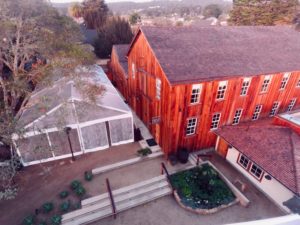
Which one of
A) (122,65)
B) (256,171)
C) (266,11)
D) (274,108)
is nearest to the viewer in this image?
(256,171)

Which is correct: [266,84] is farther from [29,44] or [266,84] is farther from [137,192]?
[29,44]

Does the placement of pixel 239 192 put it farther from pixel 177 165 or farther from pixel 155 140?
pixel 155 140

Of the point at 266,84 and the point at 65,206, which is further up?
the point at 266,84

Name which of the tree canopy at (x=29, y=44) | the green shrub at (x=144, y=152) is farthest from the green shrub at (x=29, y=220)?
the green shrub at (x=144, y=152)

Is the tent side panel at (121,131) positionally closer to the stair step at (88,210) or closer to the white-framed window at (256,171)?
the stair step at (88,210)

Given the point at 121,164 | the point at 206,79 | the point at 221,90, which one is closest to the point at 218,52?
the point at 221,90

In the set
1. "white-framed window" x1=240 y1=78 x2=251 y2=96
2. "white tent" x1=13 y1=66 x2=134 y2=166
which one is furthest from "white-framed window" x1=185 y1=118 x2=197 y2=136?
"white tent" x1=13 y1=66 x2=134 y2=166

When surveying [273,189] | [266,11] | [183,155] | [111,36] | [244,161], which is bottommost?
[183,155]
